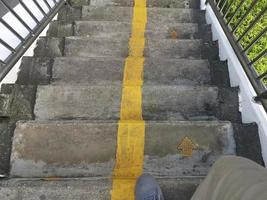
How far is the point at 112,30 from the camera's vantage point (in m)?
3.71

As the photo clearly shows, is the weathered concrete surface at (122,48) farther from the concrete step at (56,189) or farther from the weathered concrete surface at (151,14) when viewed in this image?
the concrete step at (56,189)

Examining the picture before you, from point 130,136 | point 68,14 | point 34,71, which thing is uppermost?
point 68,14

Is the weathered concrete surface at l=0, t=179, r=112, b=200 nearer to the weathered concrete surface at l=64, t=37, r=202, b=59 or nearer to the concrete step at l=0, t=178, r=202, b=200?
the concrete step at l=0, t=178, r=202, b=200

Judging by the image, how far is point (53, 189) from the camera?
6.89 feet

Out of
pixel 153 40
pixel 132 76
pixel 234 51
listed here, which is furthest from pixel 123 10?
pixel 234 51

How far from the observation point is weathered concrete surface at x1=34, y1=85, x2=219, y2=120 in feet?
8.45

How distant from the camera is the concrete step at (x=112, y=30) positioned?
3.63m

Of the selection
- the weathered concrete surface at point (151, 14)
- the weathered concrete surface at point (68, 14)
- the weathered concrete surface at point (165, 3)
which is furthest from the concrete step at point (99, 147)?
the weathered concrete surface at point (165, 3)

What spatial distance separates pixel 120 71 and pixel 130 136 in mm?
800

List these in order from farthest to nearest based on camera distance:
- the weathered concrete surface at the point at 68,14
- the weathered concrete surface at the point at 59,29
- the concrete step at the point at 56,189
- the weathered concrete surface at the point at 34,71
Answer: the weathered concrete surface at the point at 68,14
the weathered concrete surface at the point at 59,29
the weathered concrete surface at the point at 34,71
the concrete step at the point at 56,189

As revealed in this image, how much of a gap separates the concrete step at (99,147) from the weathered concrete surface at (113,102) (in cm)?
22

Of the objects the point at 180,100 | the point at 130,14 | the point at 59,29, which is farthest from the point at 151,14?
the point at 180,100

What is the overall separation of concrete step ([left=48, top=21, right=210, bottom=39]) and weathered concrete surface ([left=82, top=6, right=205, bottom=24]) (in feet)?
0.94

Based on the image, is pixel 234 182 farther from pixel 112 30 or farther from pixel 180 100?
pixel 112 30
